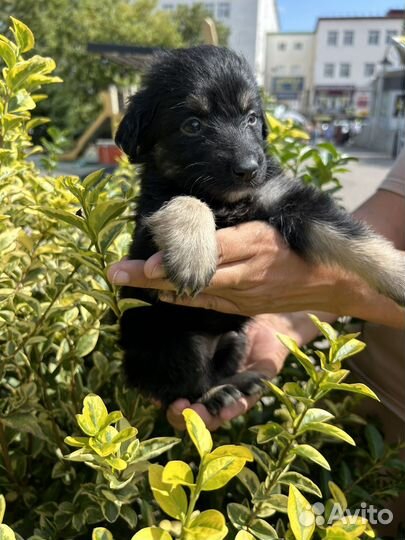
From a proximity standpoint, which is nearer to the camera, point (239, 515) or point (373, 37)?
point (239, 515)

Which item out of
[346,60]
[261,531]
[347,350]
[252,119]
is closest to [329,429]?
[347,350]

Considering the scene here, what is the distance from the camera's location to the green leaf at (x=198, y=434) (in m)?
0.91

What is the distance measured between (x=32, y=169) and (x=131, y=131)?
963 mm

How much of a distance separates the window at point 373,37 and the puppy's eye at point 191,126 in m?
69.1

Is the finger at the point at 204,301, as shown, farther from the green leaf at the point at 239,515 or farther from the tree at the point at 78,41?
the tree at the point at 78,41

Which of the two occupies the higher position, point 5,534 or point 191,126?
point 191,126

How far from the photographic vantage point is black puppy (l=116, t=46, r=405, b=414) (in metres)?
1.71

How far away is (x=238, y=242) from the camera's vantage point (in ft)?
5.43

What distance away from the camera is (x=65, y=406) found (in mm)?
1741

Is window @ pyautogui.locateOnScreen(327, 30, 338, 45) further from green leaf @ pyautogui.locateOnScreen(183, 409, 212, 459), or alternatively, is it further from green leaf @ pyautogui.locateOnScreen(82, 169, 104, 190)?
green leaf @ pyautogui.locateOnScreen(183, 409, 212, 459)

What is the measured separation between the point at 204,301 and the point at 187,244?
28 centimetres

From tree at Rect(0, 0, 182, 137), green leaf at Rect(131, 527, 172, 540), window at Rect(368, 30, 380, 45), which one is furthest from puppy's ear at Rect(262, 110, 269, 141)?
window at Rect(368, 30, 380, 45)

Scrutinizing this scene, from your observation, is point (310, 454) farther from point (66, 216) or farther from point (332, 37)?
point (332, 37)

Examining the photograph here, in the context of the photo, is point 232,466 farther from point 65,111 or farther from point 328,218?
point 65,111
